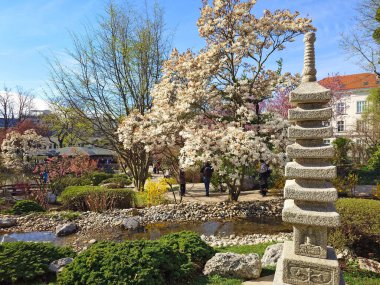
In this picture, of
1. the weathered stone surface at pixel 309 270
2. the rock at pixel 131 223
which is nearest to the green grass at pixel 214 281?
the weathered stone surface at pixel 309 270

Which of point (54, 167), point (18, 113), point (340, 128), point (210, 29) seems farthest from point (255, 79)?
point (18, 113)

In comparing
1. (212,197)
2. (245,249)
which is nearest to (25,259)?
(245,249)

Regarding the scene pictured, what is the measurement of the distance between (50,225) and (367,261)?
1046 cm

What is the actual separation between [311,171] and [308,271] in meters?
1.49

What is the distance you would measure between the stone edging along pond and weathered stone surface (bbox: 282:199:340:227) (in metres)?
7.51

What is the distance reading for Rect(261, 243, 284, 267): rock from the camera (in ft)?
21.8

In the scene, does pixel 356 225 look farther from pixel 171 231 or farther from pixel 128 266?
pixel 171 231

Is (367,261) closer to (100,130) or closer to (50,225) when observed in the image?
(50,225)

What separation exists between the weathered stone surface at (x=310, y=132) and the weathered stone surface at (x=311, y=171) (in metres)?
0.45

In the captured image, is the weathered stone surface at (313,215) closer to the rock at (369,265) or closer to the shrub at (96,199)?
the rock at (369,265)

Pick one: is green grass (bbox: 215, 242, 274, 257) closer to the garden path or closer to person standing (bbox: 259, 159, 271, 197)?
the garden path

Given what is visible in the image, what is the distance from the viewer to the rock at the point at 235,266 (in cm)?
595

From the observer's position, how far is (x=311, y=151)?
483 centimetres

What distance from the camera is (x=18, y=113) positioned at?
52.0 meters
